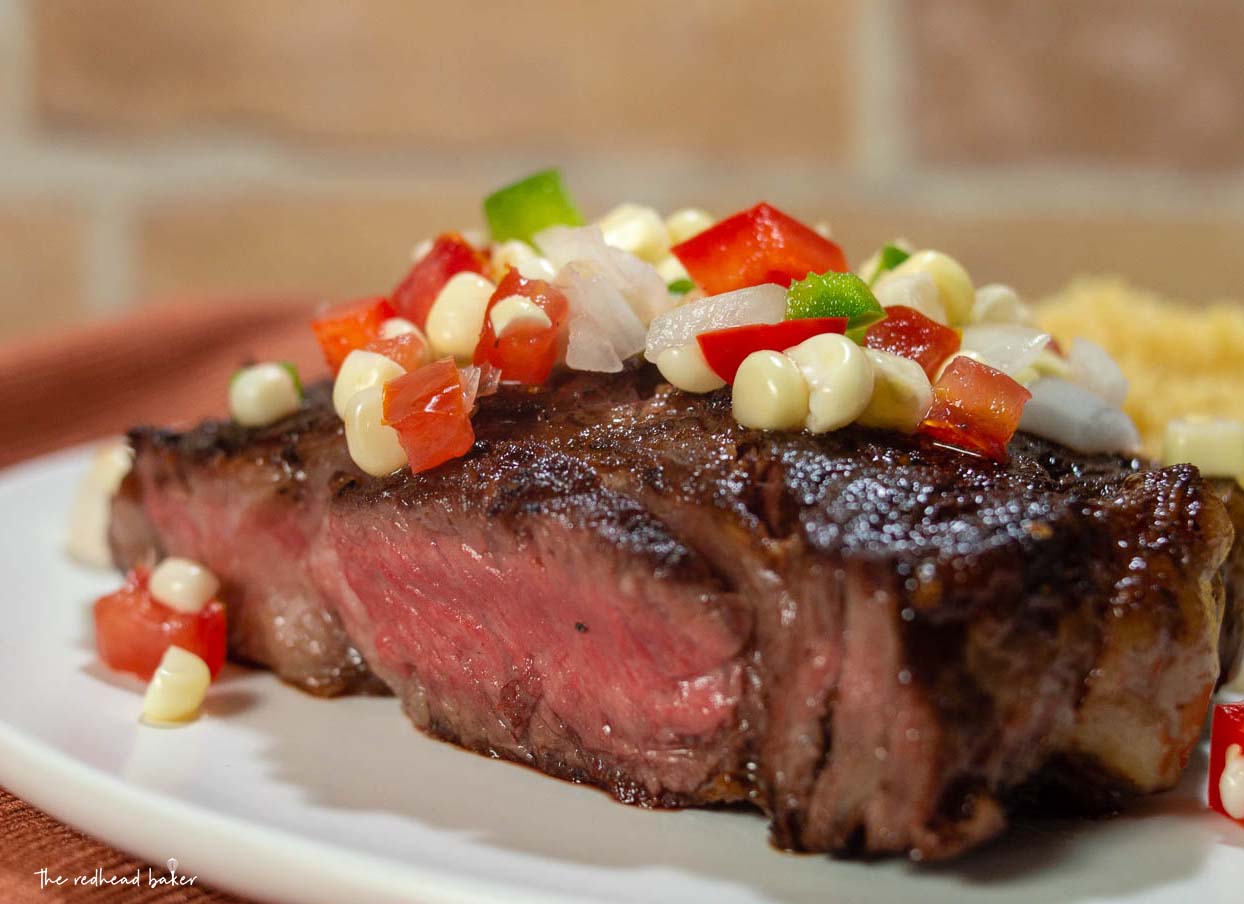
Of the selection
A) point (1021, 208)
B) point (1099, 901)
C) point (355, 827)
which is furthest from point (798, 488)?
point (1021, 208)

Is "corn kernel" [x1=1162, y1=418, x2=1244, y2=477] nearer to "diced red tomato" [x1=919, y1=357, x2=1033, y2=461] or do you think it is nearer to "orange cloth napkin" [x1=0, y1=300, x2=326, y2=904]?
"diced red tomato" [x1=919, y1=357, x2=1033, y2=461]

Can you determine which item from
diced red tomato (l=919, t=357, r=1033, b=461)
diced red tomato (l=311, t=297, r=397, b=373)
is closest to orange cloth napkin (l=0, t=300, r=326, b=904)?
diced red tomato (l=311, t=297, r=397, b=373)

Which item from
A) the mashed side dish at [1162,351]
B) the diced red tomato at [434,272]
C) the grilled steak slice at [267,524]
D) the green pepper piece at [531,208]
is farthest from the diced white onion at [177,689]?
the mashed side dish at [1162,351]

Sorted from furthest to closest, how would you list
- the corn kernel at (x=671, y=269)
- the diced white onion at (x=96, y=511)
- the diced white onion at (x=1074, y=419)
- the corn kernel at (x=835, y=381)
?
the diced white onion at (x=96, y=511) < the corn kernel at (x=671, y=269) < the diced white onion at (x=1074, y=419) < the corn kernel at (x=835, y=381)

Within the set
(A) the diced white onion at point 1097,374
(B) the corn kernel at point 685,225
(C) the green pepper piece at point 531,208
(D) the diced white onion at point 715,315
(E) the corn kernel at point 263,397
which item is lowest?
(A) the diced white onion at point 1097,374

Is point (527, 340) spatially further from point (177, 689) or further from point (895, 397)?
point (177, 689)

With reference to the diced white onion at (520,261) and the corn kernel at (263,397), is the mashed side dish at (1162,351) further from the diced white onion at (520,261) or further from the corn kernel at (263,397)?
the corn kernel at (263,397)

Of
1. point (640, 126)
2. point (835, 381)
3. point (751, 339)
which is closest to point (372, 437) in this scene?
point (751, 339)

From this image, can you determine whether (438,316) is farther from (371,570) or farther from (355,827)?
(355,827)
